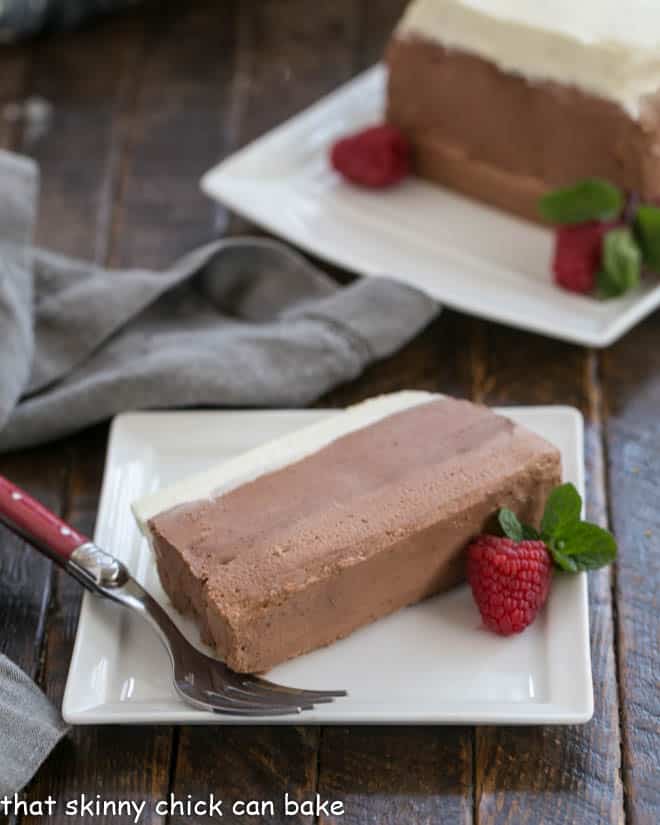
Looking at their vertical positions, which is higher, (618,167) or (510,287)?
(618,167)

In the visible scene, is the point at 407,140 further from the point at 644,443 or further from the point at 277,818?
the point at 277,818

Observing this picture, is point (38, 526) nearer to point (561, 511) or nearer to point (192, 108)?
point (561, 511)

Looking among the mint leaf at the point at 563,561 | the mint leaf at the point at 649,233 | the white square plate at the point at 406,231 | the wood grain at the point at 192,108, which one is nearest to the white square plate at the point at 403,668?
the mint leaf at the point at 563,561

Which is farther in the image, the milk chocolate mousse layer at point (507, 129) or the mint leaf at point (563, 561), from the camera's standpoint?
the milk chocolate mousse layer at point (507, 129)

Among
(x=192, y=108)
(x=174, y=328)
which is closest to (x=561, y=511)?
(x=174, y=328)

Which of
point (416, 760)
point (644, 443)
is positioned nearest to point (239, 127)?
point (644, 443)

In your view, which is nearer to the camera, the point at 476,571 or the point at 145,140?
the point at 476,571

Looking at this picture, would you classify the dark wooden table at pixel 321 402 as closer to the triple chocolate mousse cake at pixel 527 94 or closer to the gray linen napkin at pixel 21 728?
the gray linen napkin at pixel 21 728
